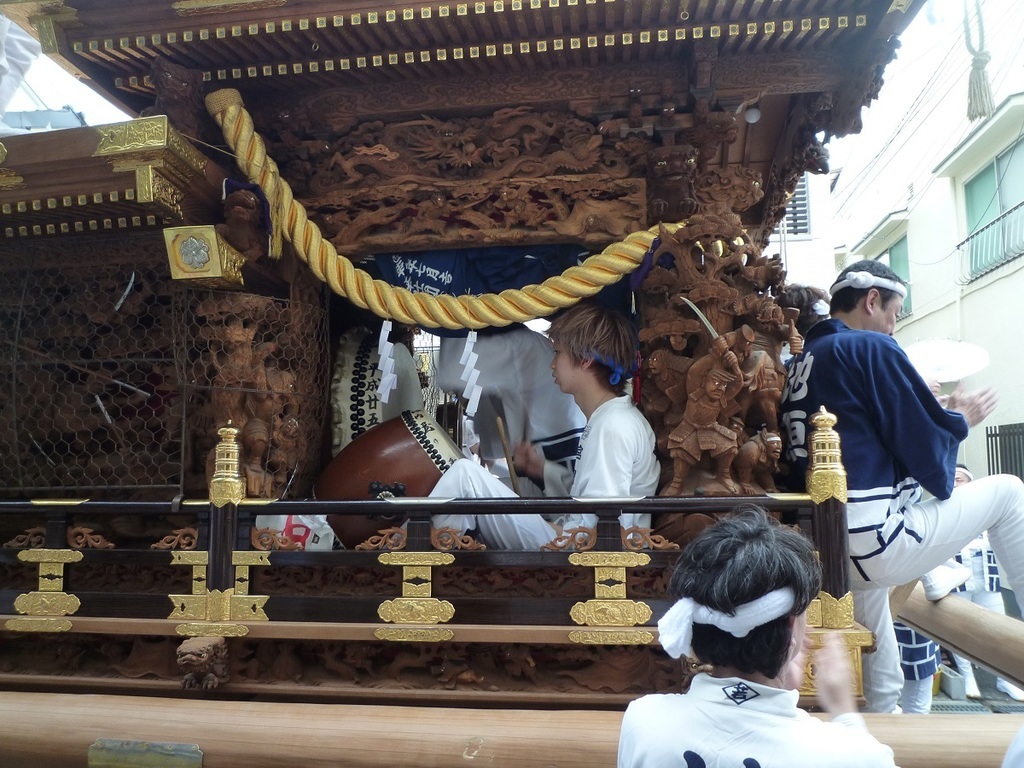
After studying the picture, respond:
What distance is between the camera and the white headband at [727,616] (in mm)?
1395

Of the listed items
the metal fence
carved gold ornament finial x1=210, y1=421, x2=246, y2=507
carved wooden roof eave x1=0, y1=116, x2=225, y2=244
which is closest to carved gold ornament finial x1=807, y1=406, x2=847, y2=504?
carved gold ornament finial x1=210, y1=421, x2=246, y2=507

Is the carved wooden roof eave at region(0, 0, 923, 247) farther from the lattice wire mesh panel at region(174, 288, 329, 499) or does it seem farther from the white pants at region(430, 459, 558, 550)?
the white pants at region(430, 459, 558, 550)

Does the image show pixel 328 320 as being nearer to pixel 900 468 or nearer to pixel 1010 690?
pixel 900 468

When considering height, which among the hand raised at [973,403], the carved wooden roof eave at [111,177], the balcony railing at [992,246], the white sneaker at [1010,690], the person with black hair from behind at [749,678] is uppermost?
the balcony railing at [992,246]

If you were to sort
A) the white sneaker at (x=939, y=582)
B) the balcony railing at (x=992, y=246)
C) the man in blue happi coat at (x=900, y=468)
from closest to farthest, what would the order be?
the man in blue happi coat at (x=900, y=468), the white sneaker at (x=939, y=582), the balcony railing at (x=992, y=246)

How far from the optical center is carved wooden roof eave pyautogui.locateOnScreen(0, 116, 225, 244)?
331cm

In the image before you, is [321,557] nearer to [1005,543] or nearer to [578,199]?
[578,199]

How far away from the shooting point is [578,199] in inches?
146

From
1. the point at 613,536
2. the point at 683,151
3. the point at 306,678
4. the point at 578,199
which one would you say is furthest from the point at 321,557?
the point at 683,151

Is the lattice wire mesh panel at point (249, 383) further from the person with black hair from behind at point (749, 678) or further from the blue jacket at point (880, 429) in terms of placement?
the blue jacket at point (880, 429)

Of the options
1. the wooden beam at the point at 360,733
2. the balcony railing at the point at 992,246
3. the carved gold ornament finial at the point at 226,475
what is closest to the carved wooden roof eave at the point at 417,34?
the carved gold ornament finial at the point at 226,475

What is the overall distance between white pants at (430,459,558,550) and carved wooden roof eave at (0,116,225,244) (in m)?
2.00

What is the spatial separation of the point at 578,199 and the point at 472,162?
62 centimetres

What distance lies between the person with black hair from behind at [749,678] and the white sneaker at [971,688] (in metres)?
7.31
